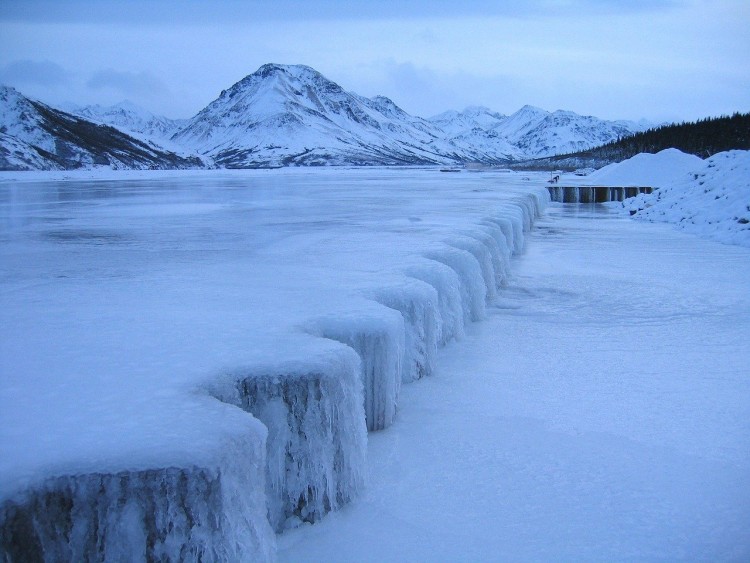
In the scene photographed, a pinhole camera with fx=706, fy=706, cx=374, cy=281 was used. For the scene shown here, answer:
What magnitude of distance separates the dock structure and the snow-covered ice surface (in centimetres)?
2510

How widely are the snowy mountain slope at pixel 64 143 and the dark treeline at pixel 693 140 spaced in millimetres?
64639

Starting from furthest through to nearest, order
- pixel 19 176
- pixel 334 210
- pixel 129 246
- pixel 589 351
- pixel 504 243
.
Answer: pixel 19 176 → pixel 334 210 → pixel 504 243 → pixel 129 246 → pixel 589 351

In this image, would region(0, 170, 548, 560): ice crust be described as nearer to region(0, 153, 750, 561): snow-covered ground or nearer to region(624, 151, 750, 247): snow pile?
region(0, 153, 750, 561): snow-covered ground

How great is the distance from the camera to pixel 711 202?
20.0 metres

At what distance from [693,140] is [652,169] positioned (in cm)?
3324

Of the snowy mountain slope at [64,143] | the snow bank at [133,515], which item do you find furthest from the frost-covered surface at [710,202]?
the snowy mountain slope at [64,143]

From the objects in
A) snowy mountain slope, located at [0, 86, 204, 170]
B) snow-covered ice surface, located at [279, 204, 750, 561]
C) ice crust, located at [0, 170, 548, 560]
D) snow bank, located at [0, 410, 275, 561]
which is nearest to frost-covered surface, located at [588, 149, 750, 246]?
snow-covered ice surface, located at [279, 204, 750, 561]

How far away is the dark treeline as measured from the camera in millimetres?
60844

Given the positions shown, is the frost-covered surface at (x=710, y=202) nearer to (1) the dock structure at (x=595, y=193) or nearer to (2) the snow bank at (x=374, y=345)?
(1) the dock structure at (x=595, y=193)

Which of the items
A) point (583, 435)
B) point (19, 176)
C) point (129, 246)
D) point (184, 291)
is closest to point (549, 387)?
point (583, 435)

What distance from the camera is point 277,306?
506 cm

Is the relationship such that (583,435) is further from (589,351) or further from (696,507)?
(589,351)

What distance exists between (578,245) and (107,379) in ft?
43.9

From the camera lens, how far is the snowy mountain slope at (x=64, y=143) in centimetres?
9588
